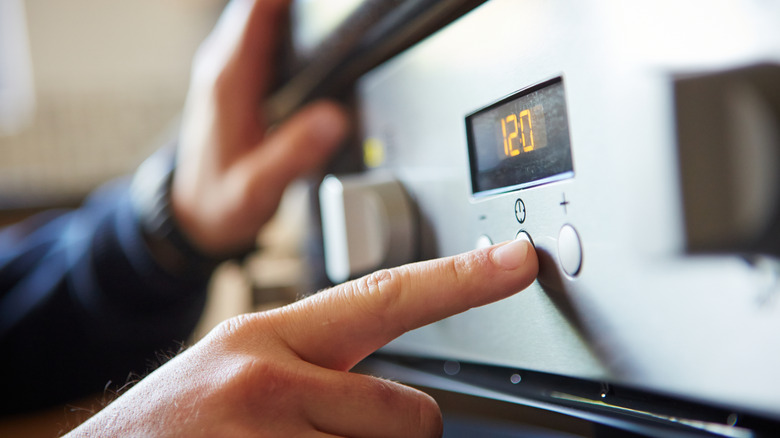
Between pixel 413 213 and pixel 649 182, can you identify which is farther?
pixel 413 213

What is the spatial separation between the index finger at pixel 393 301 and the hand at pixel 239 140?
0.22 meters

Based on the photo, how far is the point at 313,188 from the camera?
0.52 m

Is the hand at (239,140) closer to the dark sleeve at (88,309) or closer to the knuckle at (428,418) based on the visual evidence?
the dark sleeve at (88,309)

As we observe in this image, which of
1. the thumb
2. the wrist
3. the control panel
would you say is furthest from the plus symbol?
the wrist

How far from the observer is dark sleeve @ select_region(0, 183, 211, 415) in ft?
1.91

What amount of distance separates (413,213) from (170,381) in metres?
0.15

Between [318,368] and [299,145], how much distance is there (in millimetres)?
270

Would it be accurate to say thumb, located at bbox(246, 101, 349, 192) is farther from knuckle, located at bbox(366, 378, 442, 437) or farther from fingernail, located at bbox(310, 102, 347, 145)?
knuckle, located at bbox(366, 378, 442, 437)

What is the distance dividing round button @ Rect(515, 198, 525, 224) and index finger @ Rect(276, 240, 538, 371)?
0.04ft

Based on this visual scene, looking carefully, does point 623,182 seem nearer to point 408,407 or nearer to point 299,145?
point 408,407

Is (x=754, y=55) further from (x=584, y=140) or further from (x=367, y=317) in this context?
(x=367, y=317)

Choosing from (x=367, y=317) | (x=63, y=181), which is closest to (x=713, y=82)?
(x=367, y=317)

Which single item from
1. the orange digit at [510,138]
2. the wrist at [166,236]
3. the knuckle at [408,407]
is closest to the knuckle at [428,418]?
the knuckle at [408,407]

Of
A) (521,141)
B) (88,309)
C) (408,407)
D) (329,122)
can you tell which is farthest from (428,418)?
(88,309)
